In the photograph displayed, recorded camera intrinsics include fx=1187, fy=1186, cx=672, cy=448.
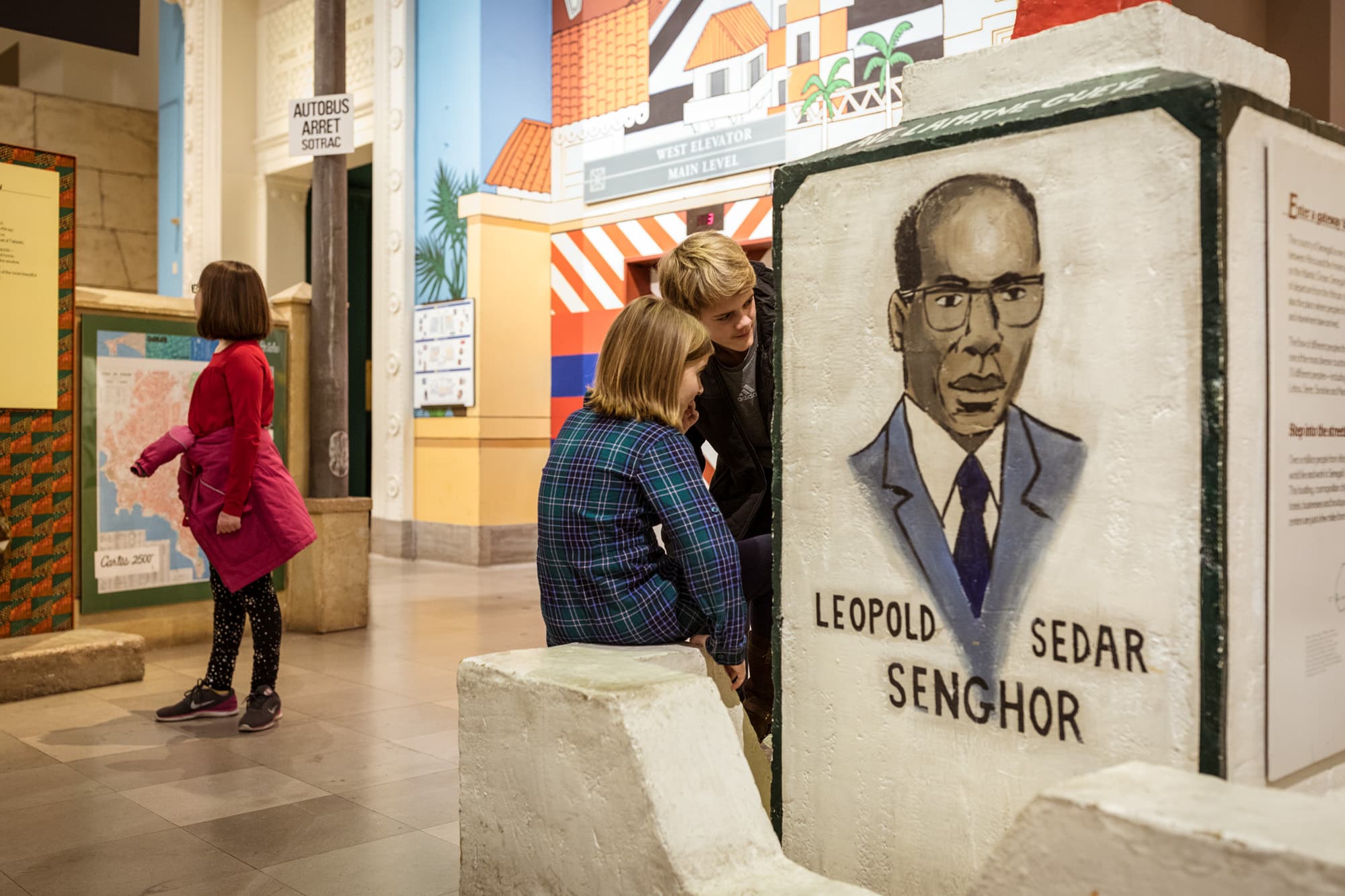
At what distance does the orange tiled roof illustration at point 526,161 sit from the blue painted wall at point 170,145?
13.8 ft

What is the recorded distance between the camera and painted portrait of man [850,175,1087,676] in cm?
177

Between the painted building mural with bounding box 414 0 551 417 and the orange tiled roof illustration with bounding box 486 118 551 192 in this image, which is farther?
the orange tiled roof illustration with bounding box 486 118 551 192

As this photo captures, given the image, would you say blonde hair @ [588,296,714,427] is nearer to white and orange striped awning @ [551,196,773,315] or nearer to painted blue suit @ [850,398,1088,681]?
painted blue suit @ [850,398,1088,681]

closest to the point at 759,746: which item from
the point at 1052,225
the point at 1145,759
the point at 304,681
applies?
the point at 1145,759

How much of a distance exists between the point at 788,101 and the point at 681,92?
43.8 inches

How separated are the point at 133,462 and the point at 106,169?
27.1 feet

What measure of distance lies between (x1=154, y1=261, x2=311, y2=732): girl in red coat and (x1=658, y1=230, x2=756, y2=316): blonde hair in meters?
1.87

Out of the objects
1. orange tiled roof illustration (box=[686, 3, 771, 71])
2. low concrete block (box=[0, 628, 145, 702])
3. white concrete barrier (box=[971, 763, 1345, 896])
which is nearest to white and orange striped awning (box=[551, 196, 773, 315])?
orange tiled roof illustration (box=[686, 3, 771, 71])

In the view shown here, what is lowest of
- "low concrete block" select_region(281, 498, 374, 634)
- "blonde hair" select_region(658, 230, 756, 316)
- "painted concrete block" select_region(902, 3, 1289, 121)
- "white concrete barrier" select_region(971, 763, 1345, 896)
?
"low concrete block" select_region(281, 498, 374, 634)

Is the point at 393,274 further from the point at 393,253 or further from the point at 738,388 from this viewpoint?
the point at 738,388

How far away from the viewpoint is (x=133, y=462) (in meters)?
5.52

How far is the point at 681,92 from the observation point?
8234mm

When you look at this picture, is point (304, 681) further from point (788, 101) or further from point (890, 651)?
point (788, 101)

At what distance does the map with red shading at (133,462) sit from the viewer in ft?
17.8
